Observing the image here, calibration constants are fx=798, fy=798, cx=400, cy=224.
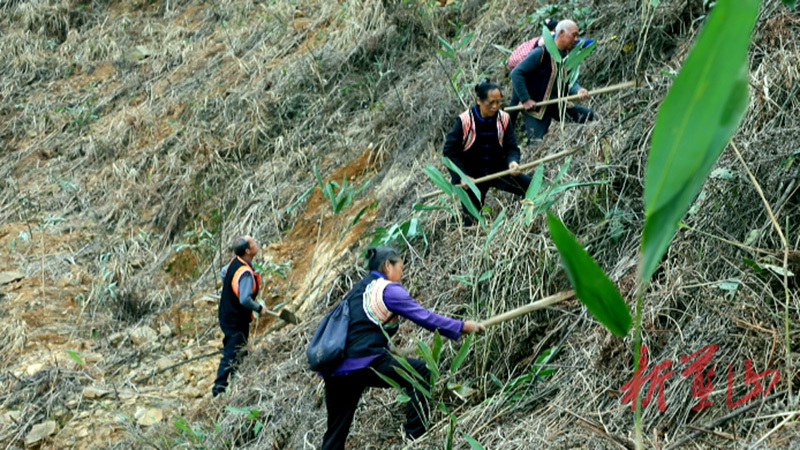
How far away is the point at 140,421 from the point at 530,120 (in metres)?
3.87

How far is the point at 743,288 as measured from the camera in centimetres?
369

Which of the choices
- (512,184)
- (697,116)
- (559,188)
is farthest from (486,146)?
(697,116)

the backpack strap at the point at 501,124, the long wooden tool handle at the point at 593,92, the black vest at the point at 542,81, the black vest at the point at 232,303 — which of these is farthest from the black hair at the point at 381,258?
the black vest at the point at 542,81

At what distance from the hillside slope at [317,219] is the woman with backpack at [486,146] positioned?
0.42 m

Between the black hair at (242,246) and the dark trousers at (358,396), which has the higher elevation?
the dark trousers at (358,396)

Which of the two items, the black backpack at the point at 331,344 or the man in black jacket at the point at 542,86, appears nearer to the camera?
the black backpack at the point at 331,344

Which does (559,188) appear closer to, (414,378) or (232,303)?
(414,378)

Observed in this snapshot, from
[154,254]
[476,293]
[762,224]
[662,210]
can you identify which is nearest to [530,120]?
[476,293]

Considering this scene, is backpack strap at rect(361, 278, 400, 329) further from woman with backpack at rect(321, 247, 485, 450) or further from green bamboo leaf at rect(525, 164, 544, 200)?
green bamboo leaf at rect(525, 164, 544, 200)

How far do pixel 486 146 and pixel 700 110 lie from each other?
4.42m

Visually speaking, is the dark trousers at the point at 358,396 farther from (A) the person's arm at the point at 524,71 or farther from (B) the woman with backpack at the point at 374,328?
(A) the person's arm at the point at 524,71

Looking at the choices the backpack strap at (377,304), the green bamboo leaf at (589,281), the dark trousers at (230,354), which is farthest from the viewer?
the dark trousers at (230,354)

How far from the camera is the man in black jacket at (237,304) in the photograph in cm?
614

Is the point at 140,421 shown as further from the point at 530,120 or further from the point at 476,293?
the point at 530,120
